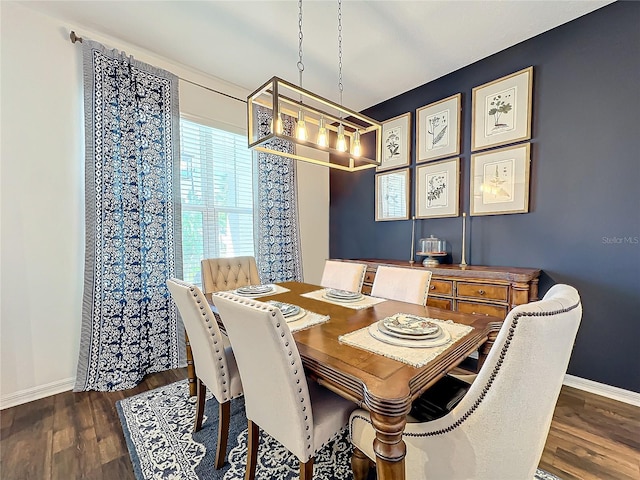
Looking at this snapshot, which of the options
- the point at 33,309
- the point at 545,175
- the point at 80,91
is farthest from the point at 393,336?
the point at 80,91

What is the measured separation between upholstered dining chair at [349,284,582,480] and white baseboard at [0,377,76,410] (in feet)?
8.61

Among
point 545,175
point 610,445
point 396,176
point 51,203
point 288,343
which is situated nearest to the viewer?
point 288,343

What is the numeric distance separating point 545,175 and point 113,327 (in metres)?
3.77

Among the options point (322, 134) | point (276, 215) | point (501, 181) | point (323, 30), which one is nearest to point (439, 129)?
point (501, 181)

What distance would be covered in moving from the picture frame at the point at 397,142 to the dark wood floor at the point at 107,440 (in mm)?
2576

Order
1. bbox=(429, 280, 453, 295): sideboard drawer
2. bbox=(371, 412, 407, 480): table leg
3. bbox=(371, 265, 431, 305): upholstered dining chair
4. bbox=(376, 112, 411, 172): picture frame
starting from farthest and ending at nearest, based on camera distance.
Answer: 1. bbox=(376, 112, 411, 172): picture frame
2. bbox=(429, 280, 453, 295): sideboard drawer
3. bbox=(371, 265, 431, 305): upholstered dining chair
4. bbox=(371, 412, 407, 480): table leg

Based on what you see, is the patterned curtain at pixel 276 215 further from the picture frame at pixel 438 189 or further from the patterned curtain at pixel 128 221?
the picture frame at pixel 438 189

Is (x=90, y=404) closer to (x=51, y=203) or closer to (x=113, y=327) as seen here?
(x=113, y=327)

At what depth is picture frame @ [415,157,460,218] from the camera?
2.89m

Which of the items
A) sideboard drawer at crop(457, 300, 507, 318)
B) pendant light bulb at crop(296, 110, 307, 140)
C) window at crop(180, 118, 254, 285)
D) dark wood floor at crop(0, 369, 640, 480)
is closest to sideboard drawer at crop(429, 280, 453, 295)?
sideboard drawer at crop(457, 300, 507, 318)

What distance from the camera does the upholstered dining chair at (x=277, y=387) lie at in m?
1.02

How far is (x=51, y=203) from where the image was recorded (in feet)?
7.07

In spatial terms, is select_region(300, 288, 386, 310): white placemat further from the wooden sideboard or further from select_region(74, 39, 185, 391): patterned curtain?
select_region(74, 39, 185, 391): patterned curtain

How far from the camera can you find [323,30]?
226 cm
